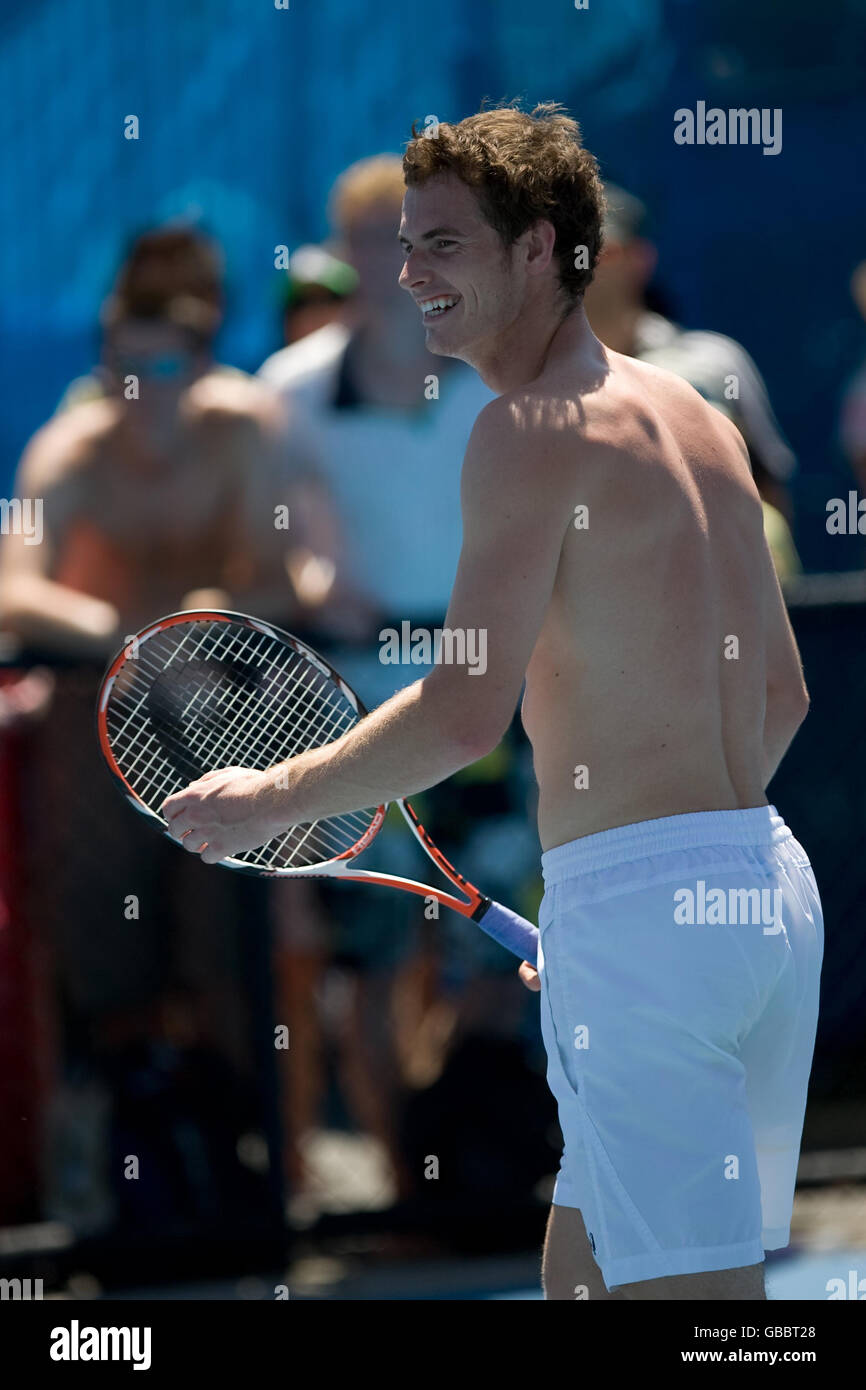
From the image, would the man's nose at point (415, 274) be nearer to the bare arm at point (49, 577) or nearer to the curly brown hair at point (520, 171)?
the curly brown hair at point (520, 171)

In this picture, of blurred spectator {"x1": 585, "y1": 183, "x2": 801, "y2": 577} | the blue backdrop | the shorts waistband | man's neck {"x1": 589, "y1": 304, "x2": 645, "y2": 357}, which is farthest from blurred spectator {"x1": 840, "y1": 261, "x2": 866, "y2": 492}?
the shorts waistband

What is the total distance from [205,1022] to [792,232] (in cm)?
348

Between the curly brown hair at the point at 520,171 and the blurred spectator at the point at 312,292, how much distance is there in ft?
9.74

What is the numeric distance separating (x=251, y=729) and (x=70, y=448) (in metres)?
1.84

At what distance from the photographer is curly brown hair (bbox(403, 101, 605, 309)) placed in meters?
2.60

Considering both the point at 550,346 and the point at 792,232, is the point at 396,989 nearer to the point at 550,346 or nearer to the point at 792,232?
the point at 550,346

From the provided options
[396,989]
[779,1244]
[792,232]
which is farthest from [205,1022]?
[792,232]

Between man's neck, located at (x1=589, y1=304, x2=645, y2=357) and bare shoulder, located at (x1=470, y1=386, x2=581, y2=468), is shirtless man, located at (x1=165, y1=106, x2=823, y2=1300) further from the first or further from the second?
man's neck, located at (x1=589, y1=304, x2=645, y2=357)

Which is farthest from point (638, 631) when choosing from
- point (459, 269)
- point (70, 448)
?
point (70, 448)

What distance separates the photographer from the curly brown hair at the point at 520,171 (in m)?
2.60

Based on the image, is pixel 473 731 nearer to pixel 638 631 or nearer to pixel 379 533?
pixel 638 631

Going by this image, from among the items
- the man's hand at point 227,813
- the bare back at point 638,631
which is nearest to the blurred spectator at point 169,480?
the man's hand at point 227,813

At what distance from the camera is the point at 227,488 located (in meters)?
4.79

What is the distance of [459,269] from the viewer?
261 centimetres
